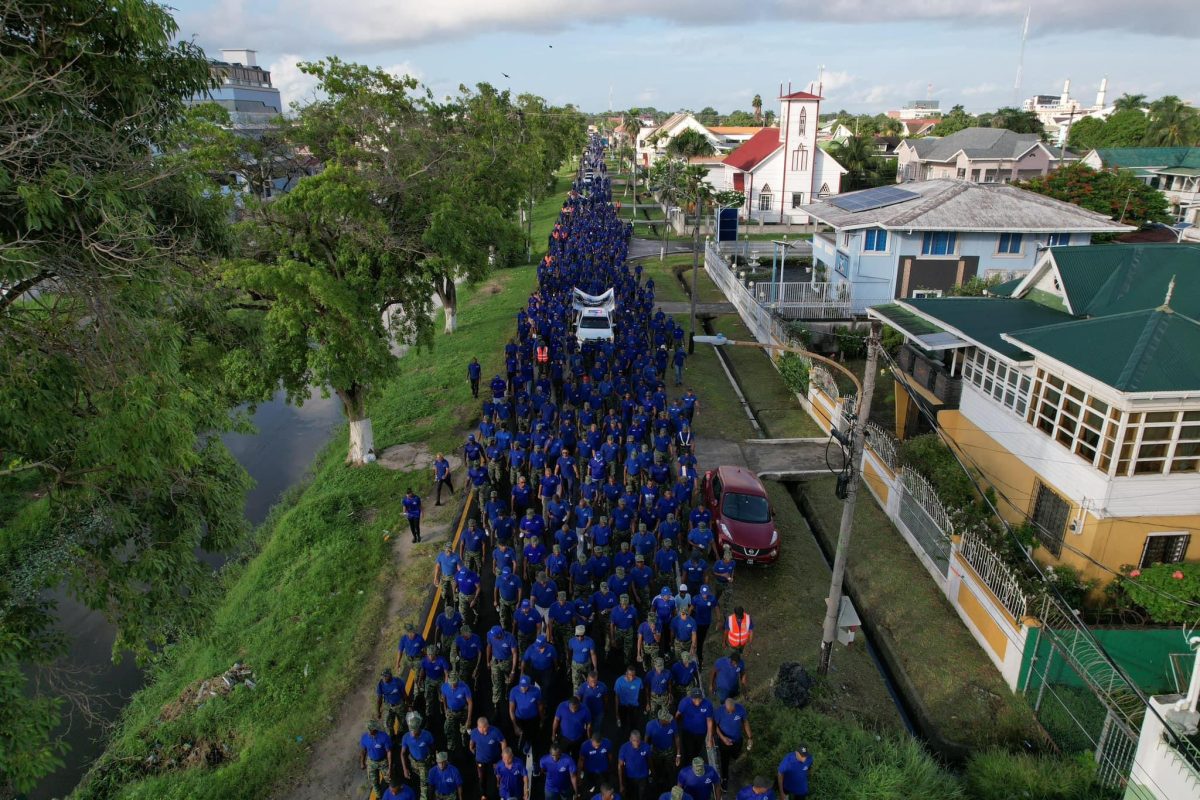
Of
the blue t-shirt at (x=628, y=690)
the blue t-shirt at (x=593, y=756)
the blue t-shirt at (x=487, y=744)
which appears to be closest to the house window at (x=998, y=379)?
the blue t-shirt at (x=628, y=690)

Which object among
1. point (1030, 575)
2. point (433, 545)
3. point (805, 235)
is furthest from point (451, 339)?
point (805, 235)

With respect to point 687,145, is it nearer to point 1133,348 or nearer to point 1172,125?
point 1172,125

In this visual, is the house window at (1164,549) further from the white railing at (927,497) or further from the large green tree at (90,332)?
the large green tree at (90,332)

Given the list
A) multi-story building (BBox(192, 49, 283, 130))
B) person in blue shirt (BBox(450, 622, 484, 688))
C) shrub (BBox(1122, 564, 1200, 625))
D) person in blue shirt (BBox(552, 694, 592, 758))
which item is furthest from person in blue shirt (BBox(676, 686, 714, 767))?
multi-story building (BBox(192, 49, 283, 130))

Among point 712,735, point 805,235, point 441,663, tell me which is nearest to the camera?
point 712,735

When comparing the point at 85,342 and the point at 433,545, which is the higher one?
the point at 85,342

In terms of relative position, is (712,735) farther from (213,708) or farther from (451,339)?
(451,339)

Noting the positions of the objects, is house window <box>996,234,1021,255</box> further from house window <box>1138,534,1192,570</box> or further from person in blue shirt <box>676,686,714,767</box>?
person in blue shirt <box>676,686,714,767</box>
